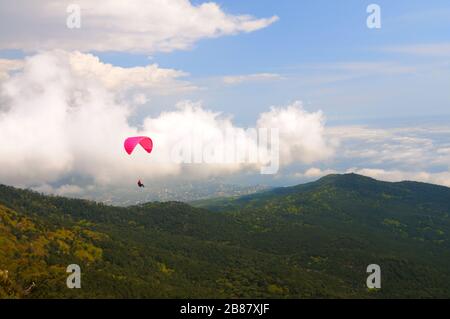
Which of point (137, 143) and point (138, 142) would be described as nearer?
point (138, 142)

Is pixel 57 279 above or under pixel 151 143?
under

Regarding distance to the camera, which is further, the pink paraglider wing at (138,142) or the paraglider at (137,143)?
the pink paraglider wing at (138,142)

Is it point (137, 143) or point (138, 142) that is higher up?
point (138, 142)

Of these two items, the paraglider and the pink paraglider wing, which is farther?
the pink paraglider wing
